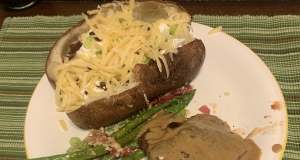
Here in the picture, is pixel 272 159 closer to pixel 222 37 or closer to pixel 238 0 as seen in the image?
pixel 222 37

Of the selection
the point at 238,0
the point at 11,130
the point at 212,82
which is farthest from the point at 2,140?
the point at 238,0

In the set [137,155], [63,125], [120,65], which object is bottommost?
[137,155]

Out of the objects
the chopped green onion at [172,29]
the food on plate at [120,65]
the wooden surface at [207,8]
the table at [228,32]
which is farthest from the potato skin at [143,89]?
the wooden surface at [207,8]

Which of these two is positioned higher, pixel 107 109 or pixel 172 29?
pixel 172 29

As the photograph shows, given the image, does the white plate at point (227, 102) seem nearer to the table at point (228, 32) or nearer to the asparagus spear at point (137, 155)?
the table at point (228, 32)

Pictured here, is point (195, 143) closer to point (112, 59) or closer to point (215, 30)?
point (112, 59)

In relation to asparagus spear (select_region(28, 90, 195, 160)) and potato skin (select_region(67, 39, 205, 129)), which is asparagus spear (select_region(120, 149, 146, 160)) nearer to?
asparagus spear (select_region(28, 90, 195, 160))

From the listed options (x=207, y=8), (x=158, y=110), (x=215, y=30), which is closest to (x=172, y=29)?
(x=215, y=30)
